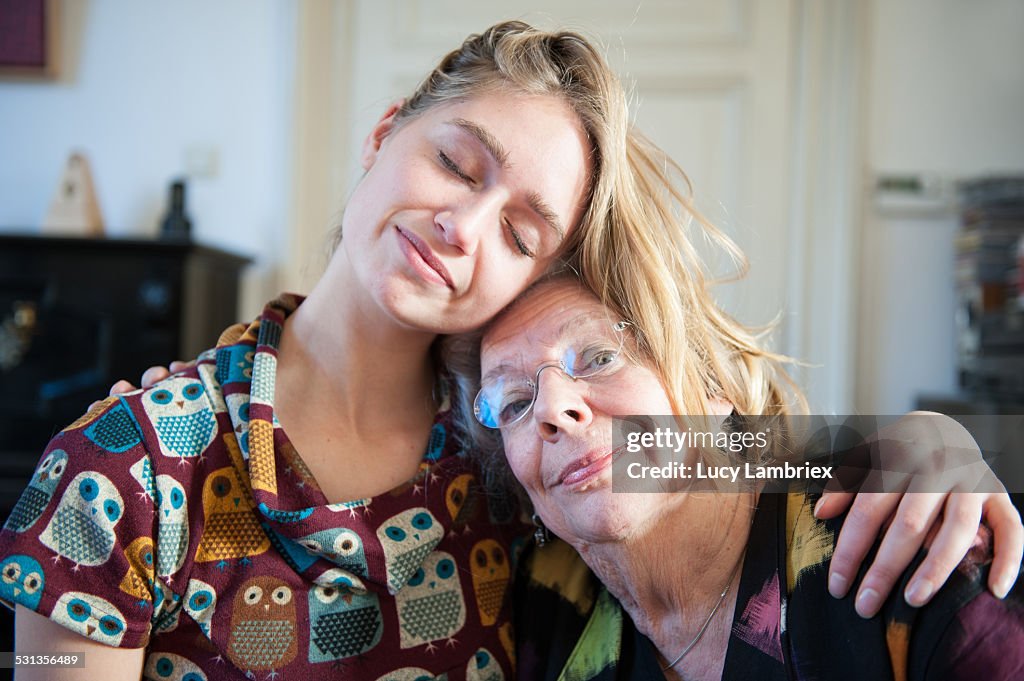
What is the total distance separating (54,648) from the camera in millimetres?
842

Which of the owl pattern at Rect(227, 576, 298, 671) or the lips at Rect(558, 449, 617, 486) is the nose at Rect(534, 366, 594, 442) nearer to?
the lips at Rect(558, 449, 617, 486)

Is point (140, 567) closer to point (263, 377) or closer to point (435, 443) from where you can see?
point (263, 377)

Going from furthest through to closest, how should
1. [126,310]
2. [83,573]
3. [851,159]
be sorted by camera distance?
1. [851,159]
2. [126,310]
3. [83,573]

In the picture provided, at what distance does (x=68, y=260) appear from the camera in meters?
2.49

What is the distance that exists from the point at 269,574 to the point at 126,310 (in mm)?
1797

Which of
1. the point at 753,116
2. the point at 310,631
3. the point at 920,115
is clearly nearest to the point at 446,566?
the point at 310,631

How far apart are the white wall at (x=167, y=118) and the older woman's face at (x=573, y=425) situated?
211 centimetres

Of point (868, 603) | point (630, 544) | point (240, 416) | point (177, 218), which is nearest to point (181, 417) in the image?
point (240, 416)

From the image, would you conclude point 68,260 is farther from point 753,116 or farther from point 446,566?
point 753,116

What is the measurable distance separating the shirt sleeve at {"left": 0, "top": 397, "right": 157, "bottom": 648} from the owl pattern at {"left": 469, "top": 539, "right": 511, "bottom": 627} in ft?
1.21


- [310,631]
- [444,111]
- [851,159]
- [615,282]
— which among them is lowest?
[310,631]

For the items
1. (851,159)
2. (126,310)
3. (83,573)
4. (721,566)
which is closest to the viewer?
(83,573)

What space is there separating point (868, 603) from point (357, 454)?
0.59 m
